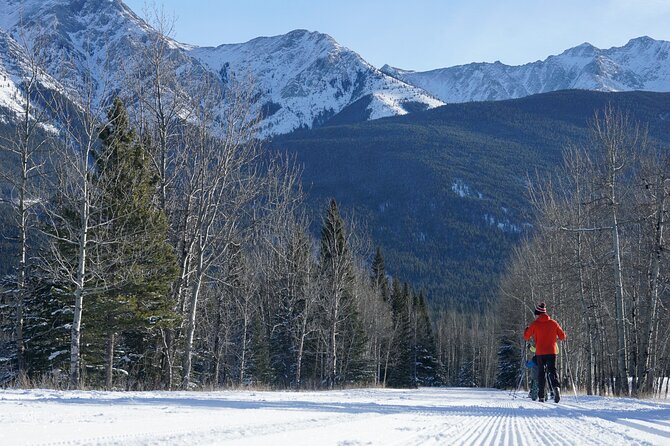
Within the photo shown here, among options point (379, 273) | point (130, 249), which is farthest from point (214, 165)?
point (379, 273)

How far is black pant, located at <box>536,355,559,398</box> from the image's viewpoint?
13.0 meters

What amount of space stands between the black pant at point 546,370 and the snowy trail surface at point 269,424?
350 cm

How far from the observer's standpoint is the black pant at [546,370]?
42.7 ft

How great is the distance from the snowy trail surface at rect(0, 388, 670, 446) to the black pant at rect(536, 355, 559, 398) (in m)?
3.50

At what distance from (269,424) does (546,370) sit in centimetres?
885

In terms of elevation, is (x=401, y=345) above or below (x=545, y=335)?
below

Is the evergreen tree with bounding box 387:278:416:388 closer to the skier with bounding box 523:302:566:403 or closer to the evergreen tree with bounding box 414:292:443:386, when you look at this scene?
the evergreen tree with bounding box 414:292:443:386

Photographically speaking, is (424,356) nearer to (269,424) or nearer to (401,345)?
(401,345)

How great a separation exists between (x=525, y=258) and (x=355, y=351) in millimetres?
14340

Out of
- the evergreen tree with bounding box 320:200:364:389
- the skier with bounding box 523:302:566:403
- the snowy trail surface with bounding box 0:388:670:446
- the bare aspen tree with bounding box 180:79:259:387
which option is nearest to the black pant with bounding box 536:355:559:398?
the skier with bounding box 523:302:566:403

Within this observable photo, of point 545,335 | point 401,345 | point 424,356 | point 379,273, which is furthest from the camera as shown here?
point 424,356

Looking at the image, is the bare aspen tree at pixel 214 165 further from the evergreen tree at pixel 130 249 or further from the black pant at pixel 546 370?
the black pant at pixel 546 370

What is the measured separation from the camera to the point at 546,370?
43.8 ft

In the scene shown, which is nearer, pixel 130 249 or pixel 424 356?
pixel 130 249
